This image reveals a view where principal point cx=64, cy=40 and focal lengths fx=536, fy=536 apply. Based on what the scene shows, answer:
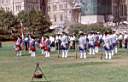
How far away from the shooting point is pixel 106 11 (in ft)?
355

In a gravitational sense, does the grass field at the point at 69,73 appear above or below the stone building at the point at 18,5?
below

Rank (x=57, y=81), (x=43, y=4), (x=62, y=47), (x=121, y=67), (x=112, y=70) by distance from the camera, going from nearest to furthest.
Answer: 1. (x=57, y=81)
2. (x=112, y=70)
3. (x=121, y=67)
4. (x=62, y=47)
5. (x=43, y=4)

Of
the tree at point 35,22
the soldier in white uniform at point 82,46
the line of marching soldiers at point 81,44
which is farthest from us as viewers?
the tree at point 35,22

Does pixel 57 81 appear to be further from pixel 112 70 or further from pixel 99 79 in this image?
pixel 112 70

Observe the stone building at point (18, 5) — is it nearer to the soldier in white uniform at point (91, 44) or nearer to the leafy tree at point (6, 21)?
the leafy tree at point (6, 21)

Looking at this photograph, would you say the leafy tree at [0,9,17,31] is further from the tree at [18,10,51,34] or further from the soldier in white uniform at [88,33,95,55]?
the soldier in white uniform at [88,33,95,55]

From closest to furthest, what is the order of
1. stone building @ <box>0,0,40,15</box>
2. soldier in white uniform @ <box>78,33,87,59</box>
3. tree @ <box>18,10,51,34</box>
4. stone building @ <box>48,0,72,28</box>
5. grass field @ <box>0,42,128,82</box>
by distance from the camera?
grass field @ <box>0,42,128,82</box> < soldier in white uniform @ <box>78,33,87,59</box> < tree @ <box>18,10,51,34</box> < stone building @ <box>48,0,72,28</box> < stone building @ <box>0,0,40,15</box>

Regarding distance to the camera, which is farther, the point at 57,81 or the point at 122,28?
the point at 122,28

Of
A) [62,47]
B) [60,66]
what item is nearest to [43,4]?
[62,47]

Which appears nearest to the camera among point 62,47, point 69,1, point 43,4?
point 62,47

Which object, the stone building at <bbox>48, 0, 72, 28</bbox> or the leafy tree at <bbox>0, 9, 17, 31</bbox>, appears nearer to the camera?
the leafy tree at <bbox>0, 9, 17, 31</bbox>

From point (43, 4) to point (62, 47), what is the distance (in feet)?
341

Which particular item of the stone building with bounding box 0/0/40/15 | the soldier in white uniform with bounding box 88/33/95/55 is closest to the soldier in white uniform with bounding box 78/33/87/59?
the soldier in white uniform with bounding box 88/33/95/55

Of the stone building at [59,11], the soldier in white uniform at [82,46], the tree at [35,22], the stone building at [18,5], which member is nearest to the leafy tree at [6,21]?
the tree at [35,22]
